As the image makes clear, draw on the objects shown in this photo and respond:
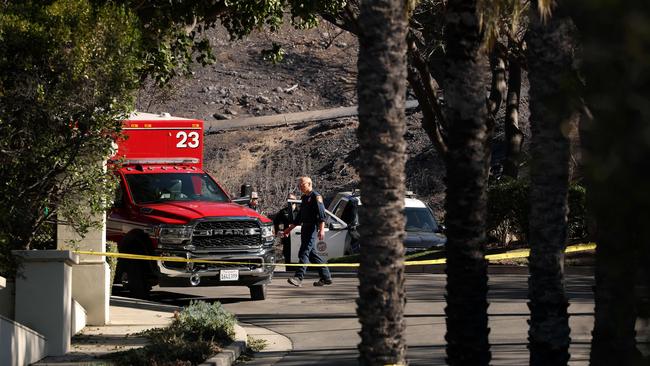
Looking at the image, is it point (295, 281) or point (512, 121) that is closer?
point (295, 281)

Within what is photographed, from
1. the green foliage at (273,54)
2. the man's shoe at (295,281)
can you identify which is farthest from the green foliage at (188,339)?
the green foliage at (273,54)

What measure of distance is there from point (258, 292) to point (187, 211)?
1.88 m

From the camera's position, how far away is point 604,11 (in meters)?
3.12

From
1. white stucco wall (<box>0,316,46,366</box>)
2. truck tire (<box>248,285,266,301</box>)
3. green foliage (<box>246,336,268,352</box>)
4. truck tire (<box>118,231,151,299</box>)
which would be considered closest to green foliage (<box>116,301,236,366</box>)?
green foliage (<box>246,336,268,352</box>)

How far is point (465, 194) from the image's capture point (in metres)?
8.94

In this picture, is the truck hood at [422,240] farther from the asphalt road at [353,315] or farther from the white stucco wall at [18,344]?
the white stucco wall at [18,344]

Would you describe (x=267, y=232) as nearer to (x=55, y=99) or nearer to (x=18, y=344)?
(x=55, y=99)

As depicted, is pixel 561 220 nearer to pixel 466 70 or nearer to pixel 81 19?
pixel 466 70

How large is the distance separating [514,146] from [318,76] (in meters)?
33.4

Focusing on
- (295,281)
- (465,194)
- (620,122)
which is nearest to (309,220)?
(295,281)

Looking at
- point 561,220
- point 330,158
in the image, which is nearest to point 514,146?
point 330,158

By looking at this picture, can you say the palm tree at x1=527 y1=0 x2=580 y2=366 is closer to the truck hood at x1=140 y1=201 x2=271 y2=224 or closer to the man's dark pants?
the truck hood at x1=140 y1=201 x2=271 y2=224

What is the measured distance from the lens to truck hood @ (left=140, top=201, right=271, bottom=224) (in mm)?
18589

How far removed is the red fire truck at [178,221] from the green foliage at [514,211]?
8.86 meters
